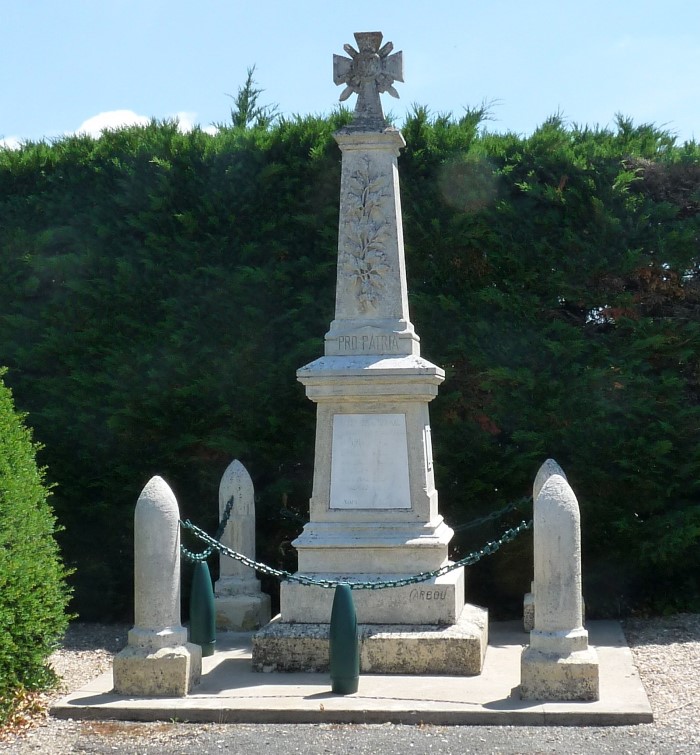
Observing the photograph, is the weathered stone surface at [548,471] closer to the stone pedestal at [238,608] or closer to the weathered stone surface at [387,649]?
the weathered stone surface at [387,649]

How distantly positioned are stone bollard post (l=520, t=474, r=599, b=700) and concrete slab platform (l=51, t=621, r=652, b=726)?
0.37 feet

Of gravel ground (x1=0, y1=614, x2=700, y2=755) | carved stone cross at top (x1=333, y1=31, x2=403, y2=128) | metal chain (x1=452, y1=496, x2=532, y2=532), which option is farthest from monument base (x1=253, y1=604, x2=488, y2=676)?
carved stone cross at top (x1=333, y1=31, x2=403, y2=128)

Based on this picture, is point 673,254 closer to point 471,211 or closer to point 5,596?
point 471,211

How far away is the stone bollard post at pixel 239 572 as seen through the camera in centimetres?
880

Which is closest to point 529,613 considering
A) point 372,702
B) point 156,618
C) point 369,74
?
point 372,702

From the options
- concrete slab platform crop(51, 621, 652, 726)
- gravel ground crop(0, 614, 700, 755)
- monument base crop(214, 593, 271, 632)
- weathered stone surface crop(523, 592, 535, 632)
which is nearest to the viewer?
gravel ground crop(0, 614, 700, 755)

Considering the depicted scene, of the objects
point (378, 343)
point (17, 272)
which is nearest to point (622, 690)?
point (378, 343)

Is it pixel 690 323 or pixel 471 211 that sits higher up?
pixel 471 211

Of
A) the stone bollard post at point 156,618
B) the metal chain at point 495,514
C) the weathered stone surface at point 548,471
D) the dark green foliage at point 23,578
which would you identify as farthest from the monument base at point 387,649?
the metal chain at point 495,514

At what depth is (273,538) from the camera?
32.6 feet

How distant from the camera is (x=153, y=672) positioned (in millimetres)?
6363

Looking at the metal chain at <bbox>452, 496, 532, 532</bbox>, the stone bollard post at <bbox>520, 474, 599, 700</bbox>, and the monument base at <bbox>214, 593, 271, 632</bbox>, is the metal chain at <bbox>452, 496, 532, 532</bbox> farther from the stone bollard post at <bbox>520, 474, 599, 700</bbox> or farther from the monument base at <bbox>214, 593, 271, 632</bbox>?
the stone bollard post at <bbox>520, 474, 599, 700</bbox>

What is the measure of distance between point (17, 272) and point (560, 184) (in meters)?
5.32

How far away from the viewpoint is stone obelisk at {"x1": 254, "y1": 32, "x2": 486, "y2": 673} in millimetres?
7426
